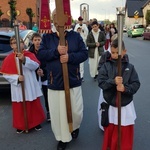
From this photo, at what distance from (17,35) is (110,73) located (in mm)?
1577

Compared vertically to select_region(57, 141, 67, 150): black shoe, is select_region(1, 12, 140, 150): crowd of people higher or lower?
higher

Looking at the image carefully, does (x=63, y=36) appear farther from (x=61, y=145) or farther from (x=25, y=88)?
(x=61, y=145)

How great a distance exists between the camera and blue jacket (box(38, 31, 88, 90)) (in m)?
3.83

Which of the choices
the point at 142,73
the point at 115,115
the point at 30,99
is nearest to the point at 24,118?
the point at 30,99

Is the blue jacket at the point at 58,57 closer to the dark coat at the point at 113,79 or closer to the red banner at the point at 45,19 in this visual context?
the red banner at the point at 45,19

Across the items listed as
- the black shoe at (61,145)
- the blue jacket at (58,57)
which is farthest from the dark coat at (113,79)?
the black shoe at (61,145)

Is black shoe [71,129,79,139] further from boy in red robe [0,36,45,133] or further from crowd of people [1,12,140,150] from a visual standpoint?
boy in red robe [0,36,45,133]

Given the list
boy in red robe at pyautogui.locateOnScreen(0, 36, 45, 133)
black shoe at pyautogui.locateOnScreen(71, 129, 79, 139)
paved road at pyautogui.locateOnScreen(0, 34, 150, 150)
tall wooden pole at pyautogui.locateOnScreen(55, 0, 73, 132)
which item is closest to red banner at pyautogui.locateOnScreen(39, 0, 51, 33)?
tall wooden pole at pyautogui.locateOnScreen(55, 0, 73, 132)

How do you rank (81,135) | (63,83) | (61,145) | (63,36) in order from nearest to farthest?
(63,36), (63,83), (61,145), (81,135)

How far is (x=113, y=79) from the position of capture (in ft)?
11.4

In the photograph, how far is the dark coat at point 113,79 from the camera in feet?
11.3

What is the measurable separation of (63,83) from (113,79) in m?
0.75

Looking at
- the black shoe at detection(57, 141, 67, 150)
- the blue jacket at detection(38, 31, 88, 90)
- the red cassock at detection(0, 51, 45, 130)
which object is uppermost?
the blue jacket at detection(38, 31, 88, 90)

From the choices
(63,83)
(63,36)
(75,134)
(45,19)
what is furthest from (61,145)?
(45,19)
